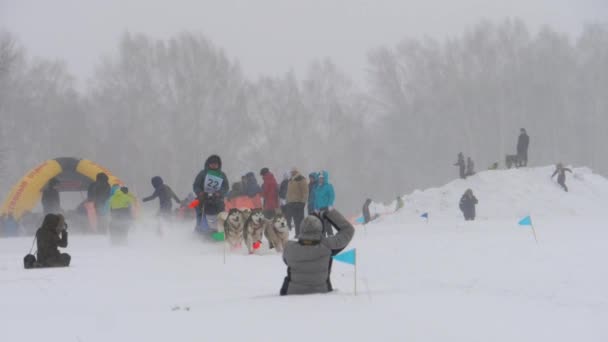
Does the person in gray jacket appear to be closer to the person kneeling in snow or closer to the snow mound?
the person kneeling in snow

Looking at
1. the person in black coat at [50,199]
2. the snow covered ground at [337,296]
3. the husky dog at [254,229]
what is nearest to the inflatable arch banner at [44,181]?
the person in black coat at [50,199]

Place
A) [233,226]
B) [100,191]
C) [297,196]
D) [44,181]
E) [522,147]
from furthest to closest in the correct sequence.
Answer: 1. [522,147]
2. [44,181]
3. [100,191]
4. [297,196]
5. [233,226]

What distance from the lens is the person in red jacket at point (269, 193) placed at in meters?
16.2

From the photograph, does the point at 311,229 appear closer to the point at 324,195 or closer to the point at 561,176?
the point at 324,195

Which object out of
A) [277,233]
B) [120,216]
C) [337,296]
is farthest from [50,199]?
[337,296]

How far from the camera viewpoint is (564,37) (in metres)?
62.1

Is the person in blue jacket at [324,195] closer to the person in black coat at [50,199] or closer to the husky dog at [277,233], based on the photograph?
the husky dog at [277,233]

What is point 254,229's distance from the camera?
12.1m

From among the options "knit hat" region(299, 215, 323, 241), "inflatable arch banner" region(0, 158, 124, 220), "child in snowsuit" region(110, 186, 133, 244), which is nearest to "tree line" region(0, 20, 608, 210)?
"inflatable arch banner" region(0, 158, 124, 220)

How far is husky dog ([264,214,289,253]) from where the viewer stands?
11789 mm

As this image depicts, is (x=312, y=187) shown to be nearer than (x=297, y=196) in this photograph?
No

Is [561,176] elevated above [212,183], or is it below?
above

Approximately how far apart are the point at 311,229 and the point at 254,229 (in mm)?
5678

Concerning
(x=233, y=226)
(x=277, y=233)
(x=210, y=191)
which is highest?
(x=210, y=191)
